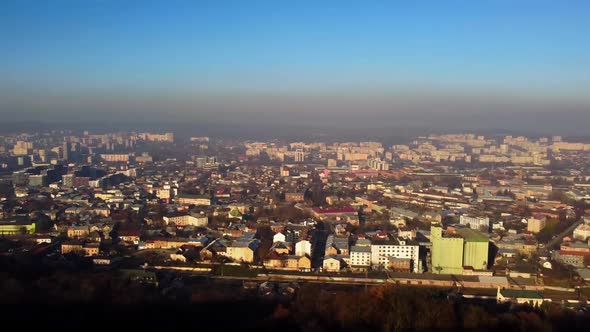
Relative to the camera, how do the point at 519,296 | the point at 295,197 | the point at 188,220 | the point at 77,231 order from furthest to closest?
the point at 295,197 → the point at 188,220 → the point at 77,231 → the point at 519,296

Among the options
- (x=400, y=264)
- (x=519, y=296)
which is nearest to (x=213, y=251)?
(x=400, y=264)

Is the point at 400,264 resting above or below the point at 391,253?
below

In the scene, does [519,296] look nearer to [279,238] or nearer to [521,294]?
[521,294]

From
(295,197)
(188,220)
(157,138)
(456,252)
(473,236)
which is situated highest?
(157,138)

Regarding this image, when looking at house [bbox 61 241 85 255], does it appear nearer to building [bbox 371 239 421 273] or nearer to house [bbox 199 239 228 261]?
house [bbox 199 239 228 261]

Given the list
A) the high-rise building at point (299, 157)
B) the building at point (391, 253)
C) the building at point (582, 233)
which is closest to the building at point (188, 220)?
the building at point (391, 253)

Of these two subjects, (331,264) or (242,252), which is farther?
(242,252)

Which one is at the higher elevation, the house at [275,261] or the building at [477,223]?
the building at [477,223]

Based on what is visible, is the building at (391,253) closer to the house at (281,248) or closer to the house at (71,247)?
the house at (281,248)
